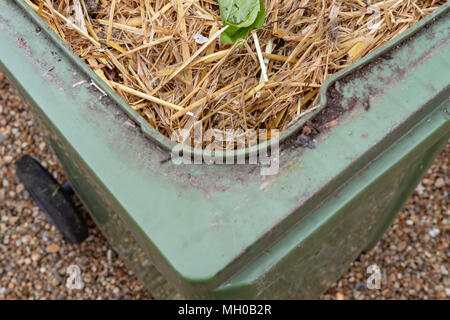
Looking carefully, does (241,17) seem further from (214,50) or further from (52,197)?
(52,197)

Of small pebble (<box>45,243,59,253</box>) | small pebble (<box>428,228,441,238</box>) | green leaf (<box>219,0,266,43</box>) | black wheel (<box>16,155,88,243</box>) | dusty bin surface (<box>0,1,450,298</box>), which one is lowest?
small pebble (<box>428,228,441,238</box>)

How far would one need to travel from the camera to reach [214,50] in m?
1.12

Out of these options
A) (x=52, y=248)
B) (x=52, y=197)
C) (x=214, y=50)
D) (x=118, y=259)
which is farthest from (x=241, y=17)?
(x=52, y=248)

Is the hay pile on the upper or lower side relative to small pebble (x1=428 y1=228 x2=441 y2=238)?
upper

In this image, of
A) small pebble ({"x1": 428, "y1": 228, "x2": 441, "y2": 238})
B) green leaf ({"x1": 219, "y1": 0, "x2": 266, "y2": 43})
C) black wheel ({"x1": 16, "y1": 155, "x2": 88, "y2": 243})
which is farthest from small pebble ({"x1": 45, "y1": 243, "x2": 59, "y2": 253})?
small pebble ({"x1": 428, "y1": 228, "x2": 441, "y2": 238})

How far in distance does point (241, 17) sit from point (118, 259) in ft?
4.45

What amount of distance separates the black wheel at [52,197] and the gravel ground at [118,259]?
21 centimetres

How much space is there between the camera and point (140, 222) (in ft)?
2.58

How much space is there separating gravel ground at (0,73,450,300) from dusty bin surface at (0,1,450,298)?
115 cm

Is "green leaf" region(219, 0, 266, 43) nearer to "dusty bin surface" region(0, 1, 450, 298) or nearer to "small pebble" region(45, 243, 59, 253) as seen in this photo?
"dusty bin surface" region(0, 1, 450, 298)

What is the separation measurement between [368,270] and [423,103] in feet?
4.21

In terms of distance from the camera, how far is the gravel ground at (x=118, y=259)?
1.99 metres

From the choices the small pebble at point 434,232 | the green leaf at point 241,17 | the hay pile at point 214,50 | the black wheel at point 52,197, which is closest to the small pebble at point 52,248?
the black wheel at point 52,197

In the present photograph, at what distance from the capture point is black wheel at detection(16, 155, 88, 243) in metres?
1.81
